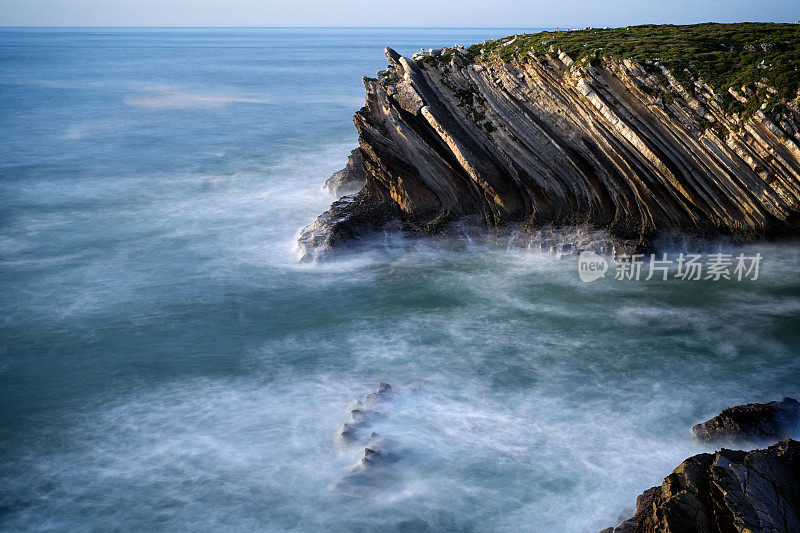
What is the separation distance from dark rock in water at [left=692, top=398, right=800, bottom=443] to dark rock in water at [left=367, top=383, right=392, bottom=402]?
5.70m

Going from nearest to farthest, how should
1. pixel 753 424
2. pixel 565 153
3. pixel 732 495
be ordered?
pixel 732 495
pixel 753 424
pixel 565 153

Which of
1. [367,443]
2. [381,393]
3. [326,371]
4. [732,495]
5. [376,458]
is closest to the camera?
[732,495]

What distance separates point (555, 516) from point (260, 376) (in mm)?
6877

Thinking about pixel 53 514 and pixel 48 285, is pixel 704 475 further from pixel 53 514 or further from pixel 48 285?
pixel 48 285

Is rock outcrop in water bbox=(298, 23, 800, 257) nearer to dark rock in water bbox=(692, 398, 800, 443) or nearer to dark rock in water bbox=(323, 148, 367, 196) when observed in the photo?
dark rock in water bbox=(323, 148, 367, 196)

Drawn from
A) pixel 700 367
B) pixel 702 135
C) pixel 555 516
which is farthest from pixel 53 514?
pixel 702 135

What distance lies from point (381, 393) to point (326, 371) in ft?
5.53

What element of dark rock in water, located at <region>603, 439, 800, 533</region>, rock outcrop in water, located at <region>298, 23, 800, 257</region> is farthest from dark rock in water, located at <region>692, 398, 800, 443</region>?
rock outcrop in water, located at <region>298, 23, 800, 257</region>

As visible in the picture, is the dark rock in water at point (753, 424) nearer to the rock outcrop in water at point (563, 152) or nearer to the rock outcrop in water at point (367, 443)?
the rock outcrop in water at point (367, 443)

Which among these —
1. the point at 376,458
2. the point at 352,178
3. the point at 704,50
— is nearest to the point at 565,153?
the point at 704,50

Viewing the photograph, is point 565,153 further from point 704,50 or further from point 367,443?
point 367,443

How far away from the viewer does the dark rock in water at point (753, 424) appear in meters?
11.3

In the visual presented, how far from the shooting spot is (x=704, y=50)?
19.1 meters

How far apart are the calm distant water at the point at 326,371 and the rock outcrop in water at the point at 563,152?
1.46m
